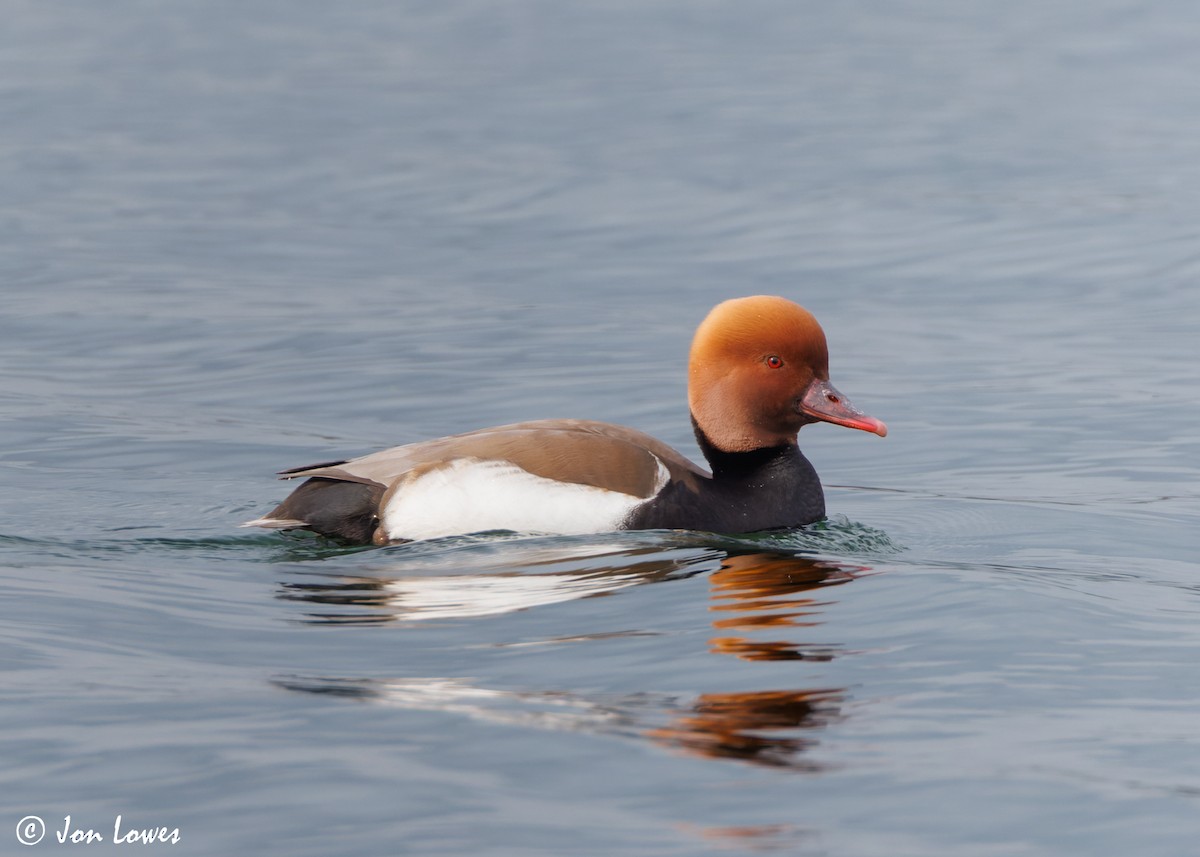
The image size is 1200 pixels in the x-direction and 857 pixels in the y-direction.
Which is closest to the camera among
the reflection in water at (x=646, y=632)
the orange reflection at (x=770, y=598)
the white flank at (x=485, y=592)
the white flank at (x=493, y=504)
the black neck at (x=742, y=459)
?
the reflection in water at (x=646, y=632)

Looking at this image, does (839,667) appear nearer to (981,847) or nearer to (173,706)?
(981,847)

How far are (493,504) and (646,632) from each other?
144 centimetres

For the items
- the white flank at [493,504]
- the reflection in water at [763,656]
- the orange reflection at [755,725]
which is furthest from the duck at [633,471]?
the orange reflection at [755,725]

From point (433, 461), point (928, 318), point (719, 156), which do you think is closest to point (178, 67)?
point (719, 156)

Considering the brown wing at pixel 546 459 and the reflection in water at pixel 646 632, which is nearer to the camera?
the reflection in water at pixel 646 632

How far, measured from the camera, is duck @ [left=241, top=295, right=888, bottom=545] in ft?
23.8

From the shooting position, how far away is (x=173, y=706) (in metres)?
5.06

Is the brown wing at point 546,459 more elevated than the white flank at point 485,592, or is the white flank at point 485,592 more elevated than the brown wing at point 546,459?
the brown wing at point 546,459

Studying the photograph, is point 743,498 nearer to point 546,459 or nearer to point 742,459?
point 742,459

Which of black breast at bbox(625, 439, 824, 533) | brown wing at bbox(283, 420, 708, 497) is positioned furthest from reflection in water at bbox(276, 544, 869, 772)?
brown wing at bbox(283, 420, 708, 497)

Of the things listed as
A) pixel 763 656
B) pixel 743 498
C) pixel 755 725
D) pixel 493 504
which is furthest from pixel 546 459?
pixel 755 725

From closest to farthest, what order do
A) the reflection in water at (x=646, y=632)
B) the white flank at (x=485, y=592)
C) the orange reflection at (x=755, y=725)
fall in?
the orange reflection at (x=755, y=725), the reflection in water at (x=646, y=632), the white flank at (x=485, y=592)

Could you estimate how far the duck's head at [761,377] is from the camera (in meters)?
7.64

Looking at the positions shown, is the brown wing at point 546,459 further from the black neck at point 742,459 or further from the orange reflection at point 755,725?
the orange reflection at point 755,725
